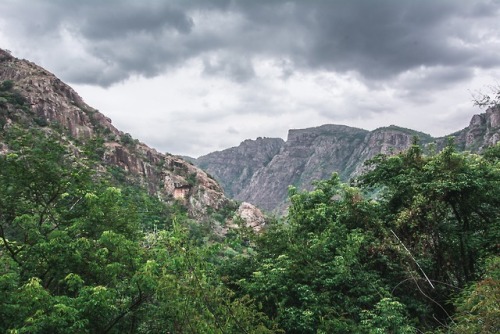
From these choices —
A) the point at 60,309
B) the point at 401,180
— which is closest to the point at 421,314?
the point at 401,180

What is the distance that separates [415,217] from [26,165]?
1401 cm

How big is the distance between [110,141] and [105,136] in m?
3.45

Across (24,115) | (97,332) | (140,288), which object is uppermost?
(24,115)

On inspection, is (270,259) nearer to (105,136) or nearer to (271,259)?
(271,259)

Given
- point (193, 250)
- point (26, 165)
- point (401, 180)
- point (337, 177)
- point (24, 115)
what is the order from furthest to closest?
point (24, 115) → point (337, 177) → point (401, 180) → point (26, 165) → point (193, 250)

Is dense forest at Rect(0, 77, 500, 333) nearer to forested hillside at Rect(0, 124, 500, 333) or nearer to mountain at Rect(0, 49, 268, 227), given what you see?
forested hillside at Rect(0, 124, 500, 333)

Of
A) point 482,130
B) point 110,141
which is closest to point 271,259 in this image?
point 110,141

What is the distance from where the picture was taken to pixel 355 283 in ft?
40.9

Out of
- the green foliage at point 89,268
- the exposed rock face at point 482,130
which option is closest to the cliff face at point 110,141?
the green foliage at point 89,268

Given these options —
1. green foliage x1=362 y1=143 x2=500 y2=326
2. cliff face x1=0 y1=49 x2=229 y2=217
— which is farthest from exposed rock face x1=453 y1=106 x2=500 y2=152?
green foliage x1=362 y1=143 x2=500 y2=326

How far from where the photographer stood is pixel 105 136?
105062 mm

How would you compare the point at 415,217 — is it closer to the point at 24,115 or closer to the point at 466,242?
the point at 466,242

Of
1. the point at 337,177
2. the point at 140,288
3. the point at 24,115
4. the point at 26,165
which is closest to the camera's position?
the point at 140,288

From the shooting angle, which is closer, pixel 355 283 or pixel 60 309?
pixel 60 309
